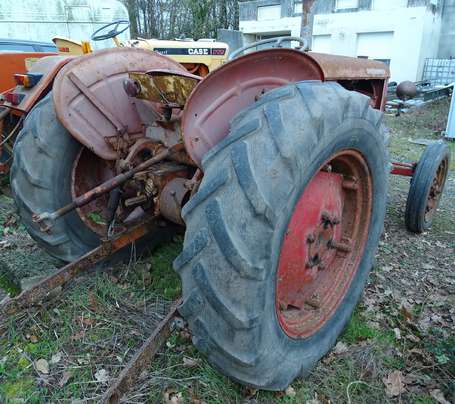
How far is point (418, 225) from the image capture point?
3475 millimetres

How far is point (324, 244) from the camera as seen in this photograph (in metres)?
2.03

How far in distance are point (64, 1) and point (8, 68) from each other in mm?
5211

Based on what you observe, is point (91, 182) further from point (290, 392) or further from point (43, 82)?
point (290, 392)

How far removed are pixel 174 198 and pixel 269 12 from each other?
19.0 m

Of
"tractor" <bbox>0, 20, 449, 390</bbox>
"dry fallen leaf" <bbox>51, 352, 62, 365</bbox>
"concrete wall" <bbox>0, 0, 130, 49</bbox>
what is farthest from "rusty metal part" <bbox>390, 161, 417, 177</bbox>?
"concrete wall" <bbox>0, 0, 130, 49</bbox>

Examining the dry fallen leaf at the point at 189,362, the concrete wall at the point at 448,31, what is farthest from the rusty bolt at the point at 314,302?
the concrete wall at the point at 448,31

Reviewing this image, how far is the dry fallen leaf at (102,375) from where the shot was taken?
6.39ft

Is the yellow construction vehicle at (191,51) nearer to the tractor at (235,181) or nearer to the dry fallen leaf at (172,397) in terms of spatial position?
the tractor at (235,181)

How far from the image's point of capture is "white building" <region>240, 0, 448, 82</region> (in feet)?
49.0

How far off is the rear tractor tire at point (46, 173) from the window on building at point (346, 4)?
16.8m

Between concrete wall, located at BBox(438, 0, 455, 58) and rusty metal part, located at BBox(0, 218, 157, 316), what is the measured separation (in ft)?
58.6

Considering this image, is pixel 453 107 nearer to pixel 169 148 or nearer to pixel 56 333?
pixel 169 148

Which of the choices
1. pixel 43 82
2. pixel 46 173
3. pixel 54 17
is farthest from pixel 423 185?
pixel 54 17

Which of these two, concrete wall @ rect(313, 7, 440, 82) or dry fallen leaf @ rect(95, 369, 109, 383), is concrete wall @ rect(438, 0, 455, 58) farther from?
dry fallen leaf @ rect(95, 369, 109, 383)
